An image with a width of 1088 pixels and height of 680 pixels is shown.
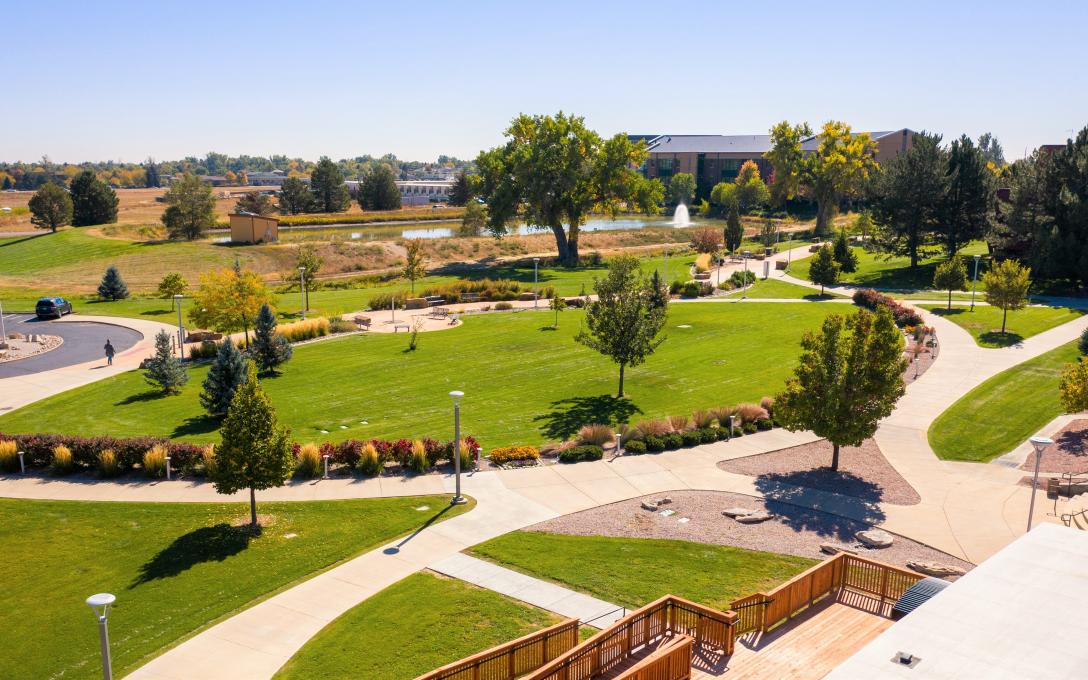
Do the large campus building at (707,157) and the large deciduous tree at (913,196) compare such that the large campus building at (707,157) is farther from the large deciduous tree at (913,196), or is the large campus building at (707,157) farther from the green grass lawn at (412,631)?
the green grass lawn at (412,631)

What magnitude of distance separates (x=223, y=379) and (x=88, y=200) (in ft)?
272

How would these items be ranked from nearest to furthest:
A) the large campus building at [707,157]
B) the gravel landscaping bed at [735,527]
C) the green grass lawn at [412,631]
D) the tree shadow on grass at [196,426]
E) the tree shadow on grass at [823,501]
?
the green grass lawn at [412,631], the gravel landscaping bed at [735,527], the tree shadow on grass at [823,501], the tree shadow on grass at [196,426], the large campus building at [707,157]

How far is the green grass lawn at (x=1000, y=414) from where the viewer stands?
28.1m

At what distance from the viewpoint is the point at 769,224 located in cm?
8069

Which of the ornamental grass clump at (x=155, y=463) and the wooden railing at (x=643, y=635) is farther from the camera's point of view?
the ornamental grass clump at (x=155, y=463)

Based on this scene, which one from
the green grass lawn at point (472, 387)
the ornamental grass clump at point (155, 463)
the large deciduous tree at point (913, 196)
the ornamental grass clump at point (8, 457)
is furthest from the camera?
the large deciduous tree at point (913, 196)

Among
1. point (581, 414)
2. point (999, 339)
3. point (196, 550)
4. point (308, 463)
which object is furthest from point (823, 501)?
point (999, 339)

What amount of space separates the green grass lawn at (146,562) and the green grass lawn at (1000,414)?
17940 millimetres

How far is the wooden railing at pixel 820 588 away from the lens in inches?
595

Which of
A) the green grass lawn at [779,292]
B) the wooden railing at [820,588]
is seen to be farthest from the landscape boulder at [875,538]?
the green grass lawn at [779,292]

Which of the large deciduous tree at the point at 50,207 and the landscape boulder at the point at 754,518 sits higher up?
the large deciduous tree at the point at 50,207

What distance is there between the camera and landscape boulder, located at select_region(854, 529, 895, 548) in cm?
2033

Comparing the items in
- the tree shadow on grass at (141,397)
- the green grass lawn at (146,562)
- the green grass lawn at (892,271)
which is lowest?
the green grass lawn at (146,562)

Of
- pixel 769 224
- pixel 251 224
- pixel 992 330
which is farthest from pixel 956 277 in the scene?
pixel 251 224
